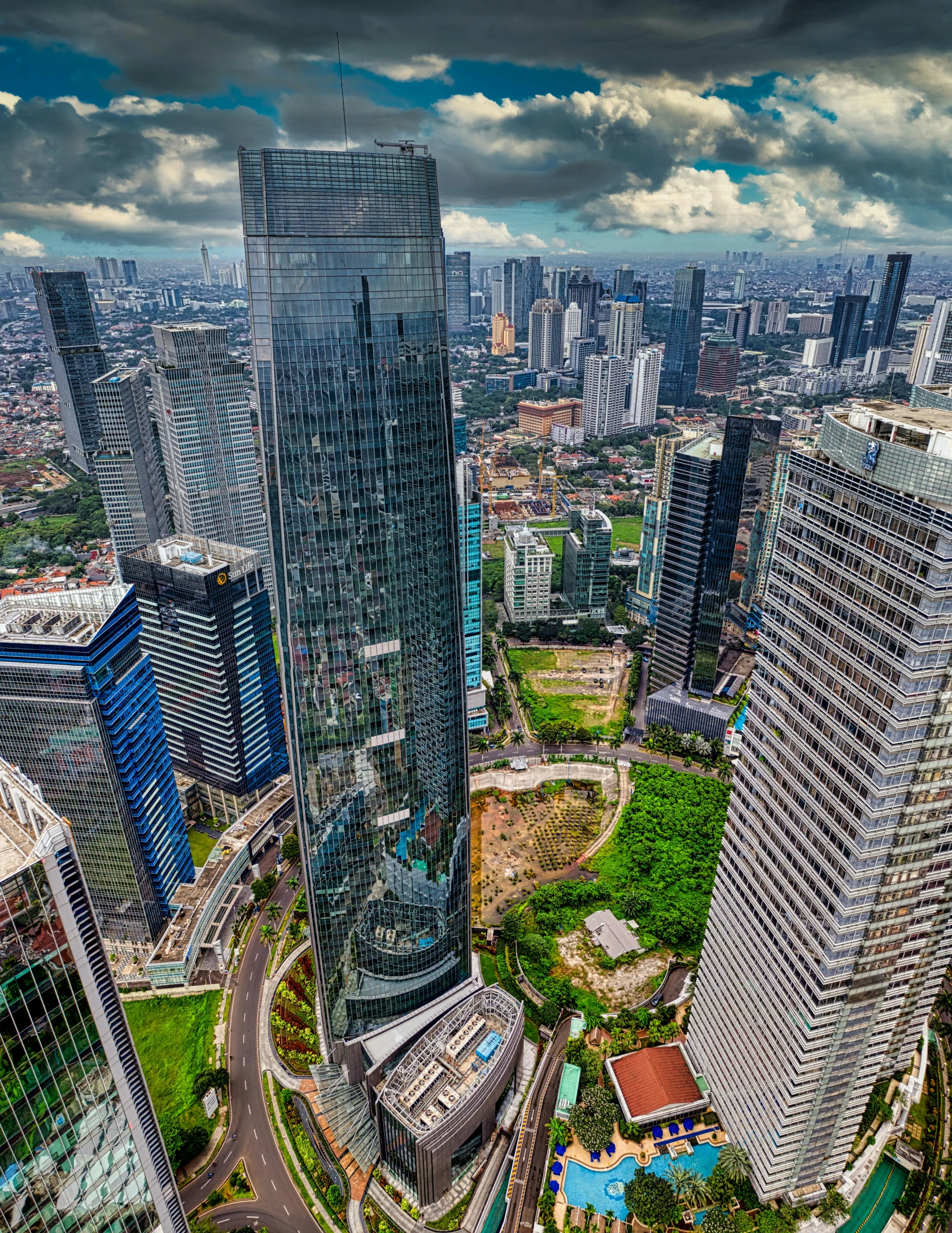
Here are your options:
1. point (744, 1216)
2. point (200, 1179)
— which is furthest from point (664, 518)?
point (200, 1179)

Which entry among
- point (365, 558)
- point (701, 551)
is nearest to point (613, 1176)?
point (365, 558)

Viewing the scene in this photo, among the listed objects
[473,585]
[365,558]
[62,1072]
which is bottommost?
[473,585]

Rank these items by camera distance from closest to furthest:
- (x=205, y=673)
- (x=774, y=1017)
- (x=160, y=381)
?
(x=774, y=1017) → (x=205, y=673) → (x=160, y=381)

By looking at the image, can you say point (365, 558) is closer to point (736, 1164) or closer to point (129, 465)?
point (736, 1164)

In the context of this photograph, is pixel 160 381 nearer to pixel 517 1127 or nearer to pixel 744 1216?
pixel 517 1127

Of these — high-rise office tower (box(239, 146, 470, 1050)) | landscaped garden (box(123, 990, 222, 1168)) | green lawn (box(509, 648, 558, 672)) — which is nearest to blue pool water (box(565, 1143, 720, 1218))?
high-rise office tower (box(239, 146, 470, 1050))

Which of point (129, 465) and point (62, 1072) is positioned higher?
point (62, 1072)

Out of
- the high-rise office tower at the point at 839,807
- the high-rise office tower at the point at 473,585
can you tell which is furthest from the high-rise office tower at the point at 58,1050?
the high-rise office tower at the point at 473,585
